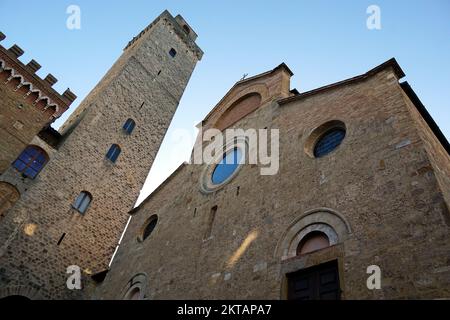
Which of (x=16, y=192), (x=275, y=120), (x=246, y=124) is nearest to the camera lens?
(x=275, y=120)

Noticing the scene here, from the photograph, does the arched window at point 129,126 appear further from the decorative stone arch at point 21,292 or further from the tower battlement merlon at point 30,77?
the decorative stone arch at point 21,292

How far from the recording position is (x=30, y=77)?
38.9 feet

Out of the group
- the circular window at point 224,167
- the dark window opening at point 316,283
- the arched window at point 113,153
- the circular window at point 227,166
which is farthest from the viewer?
the arched window at point 113,153

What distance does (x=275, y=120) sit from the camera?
997cm

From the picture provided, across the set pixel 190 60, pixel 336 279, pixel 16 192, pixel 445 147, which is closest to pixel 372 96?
pixel 445 147

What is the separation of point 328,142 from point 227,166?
3.66 m

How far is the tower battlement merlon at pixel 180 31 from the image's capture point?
24.4 m

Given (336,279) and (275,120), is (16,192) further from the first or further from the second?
(336,279)

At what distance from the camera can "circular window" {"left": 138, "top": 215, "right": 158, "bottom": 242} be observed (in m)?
11.8

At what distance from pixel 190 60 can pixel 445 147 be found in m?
19.4

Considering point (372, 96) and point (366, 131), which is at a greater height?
point (372, 96)

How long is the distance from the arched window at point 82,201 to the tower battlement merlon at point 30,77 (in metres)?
3.68

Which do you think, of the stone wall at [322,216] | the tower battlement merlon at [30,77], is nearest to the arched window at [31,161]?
the tower battlement merlon at [30,77]

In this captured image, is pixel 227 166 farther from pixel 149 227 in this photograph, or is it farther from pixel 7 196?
pixel 7 196
